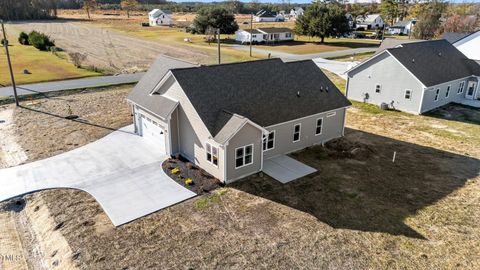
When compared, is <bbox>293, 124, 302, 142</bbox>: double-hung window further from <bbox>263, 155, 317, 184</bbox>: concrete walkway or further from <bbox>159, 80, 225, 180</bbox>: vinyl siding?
<bbox>159, 80, 225, 180</bbox>: vinyl siding

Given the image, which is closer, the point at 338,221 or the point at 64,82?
the point at 338,221

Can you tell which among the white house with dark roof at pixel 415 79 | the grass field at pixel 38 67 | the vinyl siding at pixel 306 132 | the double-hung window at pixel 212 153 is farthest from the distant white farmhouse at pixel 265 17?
the double-hung window at pixel 212 153

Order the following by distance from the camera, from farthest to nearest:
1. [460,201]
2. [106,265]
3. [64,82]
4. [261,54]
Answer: [261,54] → [64,82] → [460,201] → [106,265]

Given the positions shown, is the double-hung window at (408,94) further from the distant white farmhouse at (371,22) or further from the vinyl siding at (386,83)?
the distant white farmhouse at (371,22)

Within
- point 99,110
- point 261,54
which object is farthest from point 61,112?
point 261,54

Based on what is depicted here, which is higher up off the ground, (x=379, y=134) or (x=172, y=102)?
(x=172, y=102)

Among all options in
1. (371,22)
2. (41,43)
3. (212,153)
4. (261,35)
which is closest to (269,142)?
(212,153)

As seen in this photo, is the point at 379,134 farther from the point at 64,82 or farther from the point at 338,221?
the point at 64,82
